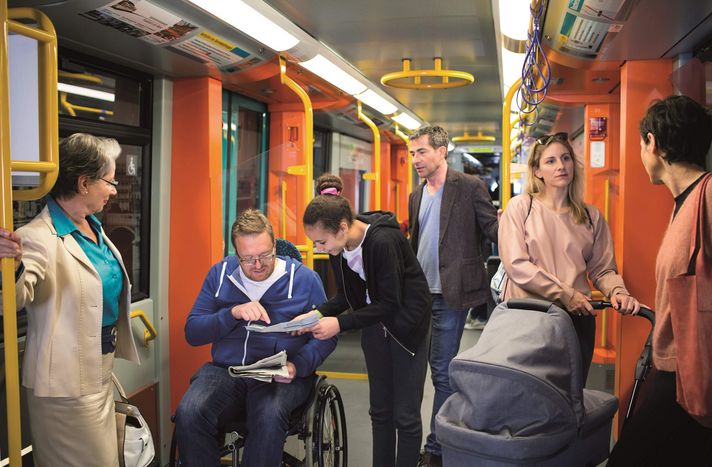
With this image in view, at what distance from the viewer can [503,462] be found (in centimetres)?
208

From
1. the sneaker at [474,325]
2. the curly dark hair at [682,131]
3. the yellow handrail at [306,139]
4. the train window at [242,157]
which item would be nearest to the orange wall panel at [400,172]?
the sneaker at [474,325]

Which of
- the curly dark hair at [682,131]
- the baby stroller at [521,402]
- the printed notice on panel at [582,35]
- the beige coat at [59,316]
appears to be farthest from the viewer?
the printed notice on panel at [582,35]

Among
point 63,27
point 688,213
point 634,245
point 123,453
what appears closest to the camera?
point 688,213

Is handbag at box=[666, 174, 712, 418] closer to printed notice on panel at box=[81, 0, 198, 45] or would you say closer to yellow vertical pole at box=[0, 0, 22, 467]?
yellow vertical pole at box=[0, 0, 22, 467]

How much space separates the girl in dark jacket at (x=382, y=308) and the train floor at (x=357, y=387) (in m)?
0.88

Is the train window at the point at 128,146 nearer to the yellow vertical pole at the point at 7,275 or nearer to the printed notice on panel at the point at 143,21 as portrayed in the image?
the printed notice on panel at the point at 143,21

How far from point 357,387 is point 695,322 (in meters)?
3.99

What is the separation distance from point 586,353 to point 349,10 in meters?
2.45

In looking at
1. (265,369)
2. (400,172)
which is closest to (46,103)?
(265,369)

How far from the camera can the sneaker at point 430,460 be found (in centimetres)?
371

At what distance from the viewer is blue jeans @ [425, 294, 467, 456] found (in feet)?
12.4

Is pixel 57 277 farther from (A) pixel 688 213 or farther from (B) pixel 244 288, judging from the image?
(A) pixel 688 213

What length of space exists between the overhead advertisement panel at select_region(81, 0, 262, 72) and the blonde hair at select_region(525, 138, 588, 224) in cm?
173

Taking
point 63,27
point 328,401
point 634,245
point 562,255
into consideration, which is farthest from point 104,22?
point 634,245
